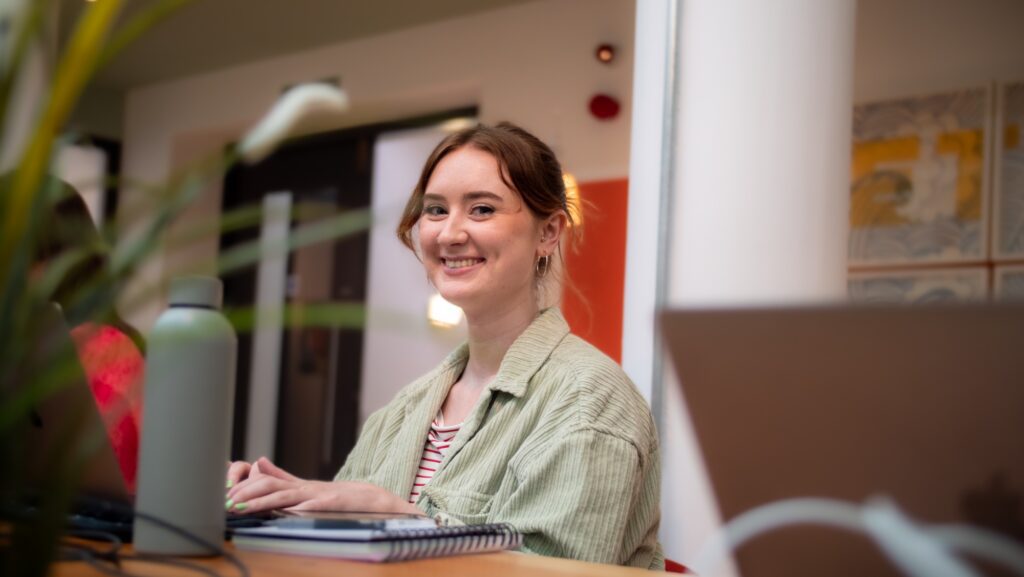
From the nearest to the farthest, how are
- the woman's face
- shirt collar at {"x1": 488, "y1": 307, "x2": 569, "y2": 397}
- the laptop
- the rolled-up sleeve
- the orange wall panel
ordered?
the laptop < the rolled-up sleeve < shirt collar at {"x1": 488, "y1": 307, "x2": 569, "y2": 397} < the woman's face < the orange wall panel

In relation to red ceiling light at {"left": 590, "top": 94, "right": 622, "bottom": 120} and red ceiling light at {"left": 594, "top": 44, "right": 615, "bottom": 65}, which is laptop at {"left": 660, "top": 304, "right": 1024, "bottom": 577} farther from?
red ceiling light at {"left": 594, "top": 44, "right": 615, "bottom": 65}

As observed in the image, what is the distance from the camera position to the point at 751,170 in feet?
7.31

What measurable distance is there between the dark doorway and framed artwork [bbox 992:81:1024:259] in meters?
2.84

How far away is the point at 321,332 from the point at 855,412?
5398 millimetres

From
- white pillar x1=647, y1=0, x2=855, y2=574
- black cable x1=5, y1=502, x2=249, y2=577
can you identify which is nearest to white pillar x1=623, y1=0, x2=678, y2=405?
white pillar x1=647, y1=0, x2=855, y2=574

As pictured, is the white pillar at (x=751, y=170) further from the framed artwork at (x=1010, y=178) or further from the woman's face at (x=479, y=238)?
the framed artwork at (x=1010, y=178)

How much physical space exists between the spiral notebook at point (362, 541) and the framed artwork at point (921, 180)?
259 cm

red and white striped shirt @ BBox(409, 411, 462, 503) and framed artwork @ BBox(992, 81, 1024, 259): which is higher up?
framed artwork @ BBox(992, 81, 1024, 259)

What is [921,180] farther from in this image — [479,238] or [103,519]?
[103,519]

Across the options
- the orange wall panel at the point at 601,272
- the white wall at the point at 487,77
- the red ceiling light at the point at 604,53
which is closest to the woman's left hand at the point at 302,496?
the orange wall panel at the point at 601,272

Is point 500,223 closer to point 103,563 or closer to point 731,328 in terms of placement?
point 103,563

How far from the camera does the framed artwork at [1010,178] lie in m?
3.40

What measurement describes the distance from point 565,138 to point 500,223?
2608mm

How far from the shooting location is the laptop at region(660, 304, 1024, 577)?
2.03ft
